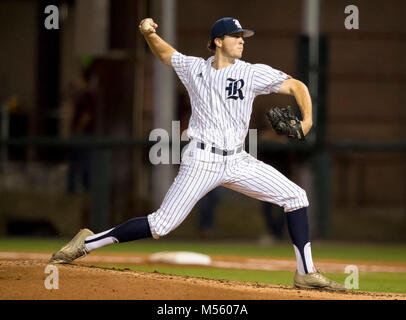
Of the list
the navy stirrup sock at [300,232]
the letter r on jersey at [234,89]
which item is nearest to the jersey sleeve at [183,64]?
the letter r on jersey at [234,89]

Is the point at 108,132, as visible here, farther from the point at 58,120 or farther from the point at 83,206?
the point at 58,120

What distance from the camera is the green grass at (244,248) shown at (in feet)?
39.4

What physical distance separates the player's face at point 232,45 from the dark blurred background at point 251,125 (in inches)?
250

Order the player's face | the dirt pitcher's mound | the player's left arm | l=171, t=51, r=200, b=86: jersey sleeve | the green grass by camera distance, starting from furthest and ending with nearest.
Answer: the green grass
l=171, t=51, r=200, b=86: jersey sleeve
the player's face
the player's left arm
the dirt pitcher's mound

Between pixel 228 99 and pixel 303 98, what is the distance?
0.50 meters

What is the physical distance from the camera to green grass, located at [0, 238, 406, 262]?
12008mm

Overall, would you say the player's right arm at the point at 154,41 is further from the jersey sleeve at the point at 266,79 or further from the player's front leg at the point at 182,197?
the player's front leg at the point at 182,197

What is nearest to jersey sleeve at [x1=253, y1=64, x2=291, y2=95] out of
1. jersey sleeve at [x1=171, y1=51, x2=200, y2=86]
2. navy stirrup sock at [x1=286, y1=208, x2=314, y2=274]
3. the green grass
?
jersey sleeve at [x1=171, y1=51, x2=200, y2=86]

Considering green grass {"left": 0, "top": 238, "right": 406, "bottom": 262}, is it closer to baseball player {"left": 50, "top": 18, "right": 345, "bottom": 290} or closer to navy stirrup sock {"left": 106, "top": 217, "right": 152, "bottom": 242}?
baseball player {"left": 50, "top": 18, "right": 345, "bottom": 290}

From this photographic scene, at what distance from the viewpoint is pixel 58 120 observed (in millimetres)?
20125

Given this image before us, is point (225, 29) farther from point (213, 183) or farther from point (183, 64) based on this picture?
point (213, 183)

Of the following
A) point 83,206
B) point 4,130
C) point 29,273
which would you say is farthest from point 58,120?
point 29,273
